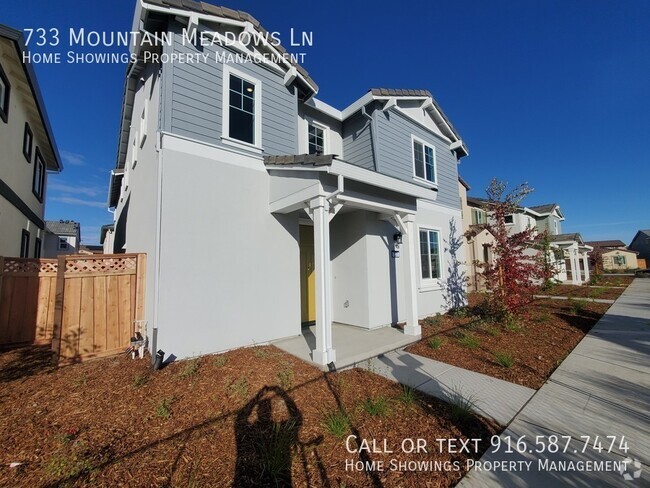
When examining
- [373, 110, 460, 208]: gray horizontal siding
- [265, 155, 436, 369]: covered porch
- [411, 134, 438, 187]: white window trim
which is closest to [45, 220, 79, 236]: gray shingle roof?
[265, 155, 436, 369]: covered porch

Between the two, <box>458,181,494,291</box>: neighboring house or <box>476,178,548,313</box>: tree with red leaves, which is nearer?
<box>476,178,548,313</box>: tree with red leaves

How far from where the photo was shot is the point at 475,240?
14555 millimetres

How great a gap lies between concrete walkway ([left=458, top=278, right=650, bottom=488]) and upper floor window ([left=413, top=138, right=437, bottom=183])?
6.40 m

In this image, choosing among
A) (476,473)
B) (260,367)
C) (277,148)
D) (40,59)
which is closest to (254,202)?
(277,148)

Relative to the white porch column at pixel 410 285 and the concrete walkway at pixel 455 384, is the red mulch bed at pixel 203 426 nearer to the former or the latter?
the concrete walkway at pixel 455 384

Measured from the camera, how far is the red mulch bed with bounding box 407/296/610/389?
4.54 metres

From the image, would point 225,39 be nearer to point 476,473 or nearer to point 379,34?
point 379,34

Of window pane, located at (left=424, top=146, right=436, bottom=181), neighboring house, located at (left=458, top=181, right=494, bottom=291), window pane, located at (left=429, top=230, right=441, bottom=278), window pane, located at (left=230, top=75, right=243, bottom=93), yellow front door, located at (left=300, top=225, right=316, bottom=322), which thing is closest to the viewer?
window pane, located at (left=230, top=75, right=243, bottom=93)

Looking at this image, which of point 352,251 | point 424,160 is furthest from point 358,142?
point 352,251

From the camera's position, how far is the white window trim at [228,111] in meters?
5.57

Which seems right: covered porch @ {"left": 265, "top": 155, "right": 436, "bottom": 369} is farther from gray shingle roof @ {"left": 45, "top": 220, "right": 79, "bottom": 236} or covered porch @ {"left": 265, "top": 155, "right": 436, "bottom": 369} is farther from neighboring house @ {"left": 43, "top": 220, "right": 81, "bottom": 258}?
gray shingle roof @ {"left": 45, "top": 220, "right": 79, "bottom": 236}

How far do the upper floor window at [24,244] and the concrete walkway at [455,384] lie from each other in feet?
36.3

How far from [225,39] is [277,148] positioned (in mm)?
2300

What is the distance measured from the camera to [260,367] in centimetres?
440
